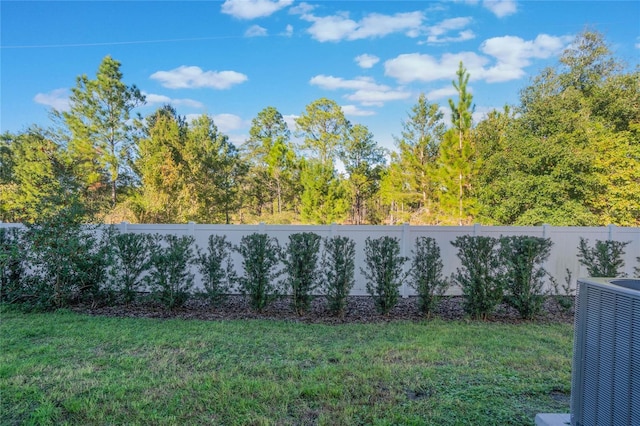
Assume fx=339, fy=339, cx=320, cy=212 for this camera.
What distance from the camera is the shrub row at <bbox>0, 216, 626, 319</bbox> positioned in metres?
4.94

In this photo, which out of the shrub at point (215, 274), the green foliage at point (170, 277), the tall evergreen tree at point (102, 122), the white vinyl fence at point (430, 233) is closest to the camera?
the green foliage at point (170, 277)

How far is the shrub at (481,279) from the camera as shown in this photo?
492cm

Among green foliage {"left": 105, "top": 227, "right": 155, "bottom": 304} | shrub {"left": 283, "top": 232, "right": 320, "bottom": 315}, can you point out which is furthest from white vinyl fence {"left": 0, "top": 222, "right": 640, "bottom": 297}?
shrub {"left": 283, "top": 232, "right": 320, "bottom": 315}

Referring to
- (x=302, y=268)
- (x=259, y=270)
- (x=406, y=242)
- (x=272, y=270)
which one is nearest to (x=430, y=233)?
(x=406, y=242)

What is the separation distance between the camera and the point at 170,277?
522cm

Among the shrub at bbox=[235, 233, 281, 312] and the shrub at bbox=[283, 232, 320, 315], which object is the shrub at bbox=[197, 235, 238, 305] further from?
the shrub at bbox=[283, 232, 320, 315]

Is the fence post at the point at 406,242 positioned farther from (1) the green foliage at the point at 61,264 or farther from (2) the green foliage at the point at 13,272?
(2) the green foliage at the point at 13,272

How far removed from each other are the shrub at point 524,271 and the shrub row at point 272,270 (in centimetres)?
1

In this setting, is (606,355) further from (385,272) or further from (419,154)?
(419,154)

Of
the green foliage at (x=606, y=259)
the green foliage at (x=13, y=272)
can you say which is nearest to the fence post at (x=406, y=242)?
the green foliage at (x=606, y=259)

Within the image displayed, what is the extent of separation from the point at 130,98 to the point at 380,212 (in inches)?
635

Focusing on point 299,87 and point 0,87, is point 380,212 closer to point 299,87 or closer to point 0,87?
point 299,87

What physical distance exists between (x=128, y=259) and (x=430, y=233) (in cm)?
548

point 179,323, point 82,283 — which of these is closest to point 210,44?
point 82,283
